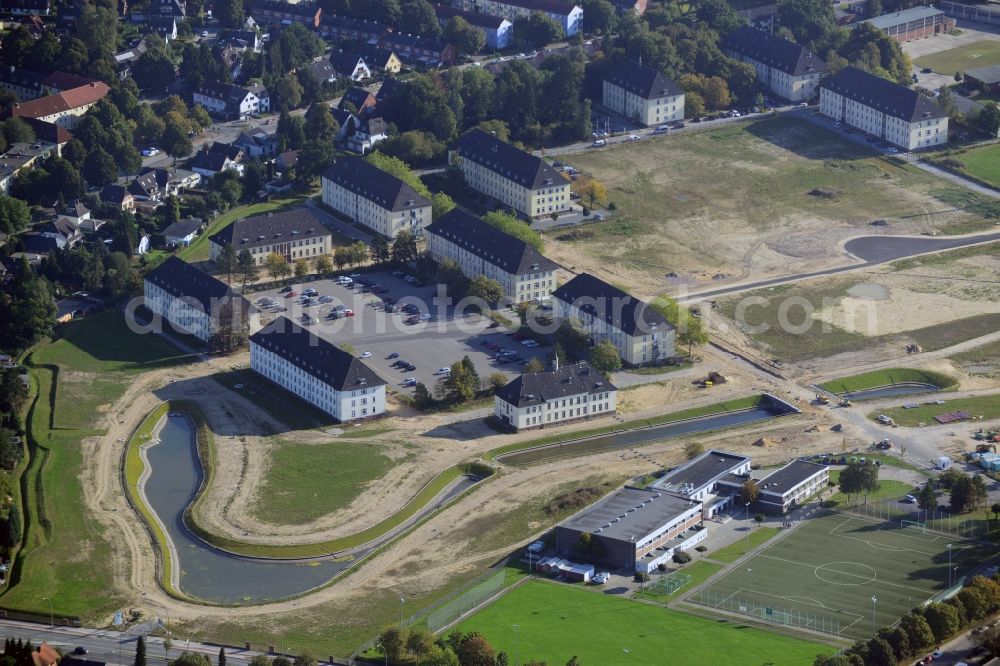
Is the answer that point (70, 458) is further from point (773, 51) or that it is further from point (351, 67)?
point (773, 51)

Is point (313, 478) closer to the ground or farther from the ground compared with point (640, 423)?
farther from the ground

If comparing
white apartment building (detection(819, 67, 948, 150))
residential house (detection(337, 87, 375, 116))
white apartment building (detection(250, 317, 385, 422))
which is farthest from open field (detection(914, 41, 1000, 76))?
white apartment building (detection(250, 317, 385, 422))

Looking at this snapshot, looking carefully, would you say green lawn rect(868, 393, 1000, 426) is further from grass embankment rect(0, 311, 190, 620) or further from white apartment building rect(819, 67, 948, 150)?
white apartment building rect(819, 67, 948, 150)

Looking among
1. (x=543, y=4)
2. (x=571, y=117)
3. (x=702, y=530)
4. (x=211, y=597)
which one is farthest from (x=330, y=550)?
(x=543, y=4)

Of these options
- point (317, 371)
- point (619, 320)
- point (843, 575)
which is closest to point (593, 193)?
point (619, 320)

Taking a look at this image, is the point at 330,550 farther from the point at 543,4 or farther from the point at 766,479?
the point at 543,4

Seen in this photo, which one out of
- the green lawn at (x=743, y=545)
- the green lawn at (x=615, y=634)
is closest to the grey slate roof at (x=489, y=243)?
the green lawn at (x=743, y=545)
